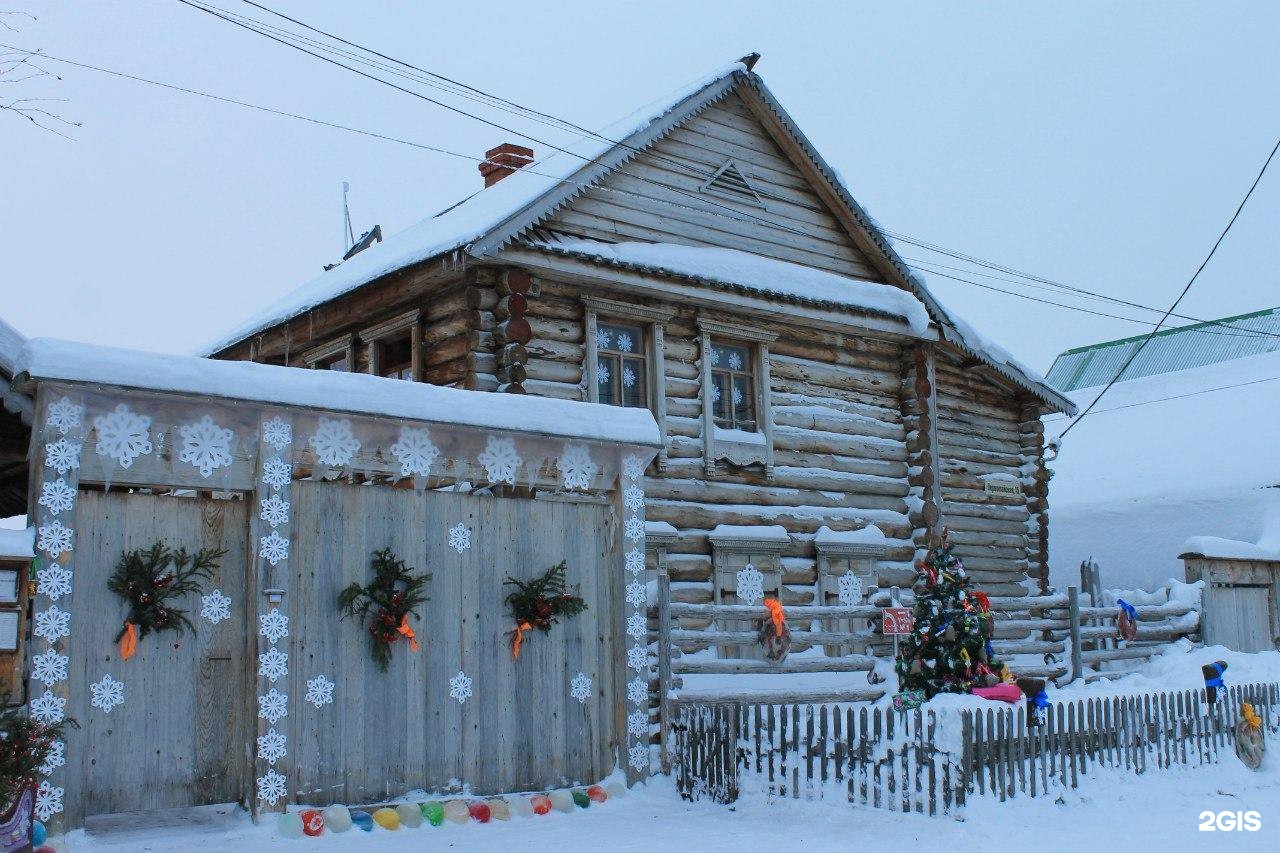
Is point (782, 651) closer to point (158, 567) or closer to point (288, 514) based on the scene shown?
point (288, 514)

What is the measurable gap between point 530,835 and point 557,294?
8.09 m

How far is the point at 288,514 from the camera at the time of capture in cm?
1007

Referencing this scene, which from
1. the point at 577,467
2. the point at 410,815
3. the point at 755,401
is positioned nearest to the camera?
the point at 410,815

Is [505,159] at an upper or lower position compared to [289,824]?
upper

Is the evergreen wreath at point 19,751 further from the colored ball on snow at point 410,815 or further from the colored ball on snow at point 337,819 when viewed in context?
the colored ball on snow at point 410,815

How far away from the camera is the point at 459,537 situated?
11102 mm

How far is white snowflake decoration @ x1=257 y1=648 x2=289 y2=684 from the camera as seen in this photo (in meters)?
9.77

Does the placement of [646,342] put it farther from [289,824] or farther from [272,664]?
[289,824]

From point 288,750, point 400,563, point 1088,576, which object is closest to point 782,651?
point 400,563

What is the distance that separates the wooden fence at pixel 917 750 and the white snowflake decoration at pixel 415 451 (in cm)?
339

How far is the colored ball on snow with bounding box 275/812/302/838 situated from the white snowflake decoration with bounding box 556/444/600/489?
12.1ft

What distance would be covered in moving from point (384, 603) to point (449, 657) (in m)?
0.84

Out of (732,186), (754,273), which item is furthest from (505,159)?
(754,273)

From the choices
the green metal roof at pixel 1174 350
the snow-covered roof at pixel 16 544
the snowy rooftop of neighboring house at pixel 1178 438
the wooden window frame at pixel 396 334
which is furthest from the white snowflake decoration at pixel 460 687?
the green metal roof at pixel 1174 350
